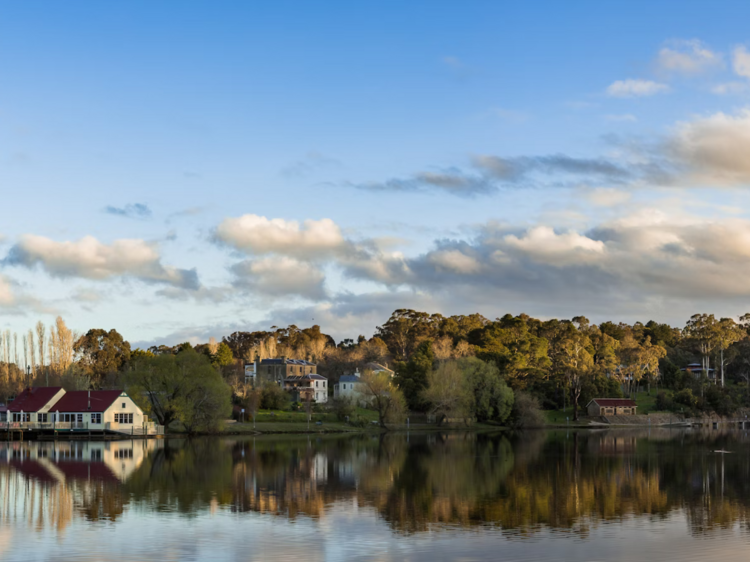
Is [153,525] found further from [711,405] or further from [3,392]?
[711,405]

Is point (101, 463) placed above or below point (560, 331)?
below

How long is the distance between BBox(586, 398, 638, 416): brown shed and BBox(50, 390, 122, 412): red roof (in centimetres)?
7515

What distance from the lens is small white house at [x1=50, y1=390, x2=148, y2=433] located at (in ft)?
274

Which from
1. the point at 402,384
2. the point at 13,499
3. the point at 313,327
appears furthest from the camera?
the point at 313,327

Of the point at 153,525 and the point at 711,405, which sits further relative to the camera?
the point at 711,405

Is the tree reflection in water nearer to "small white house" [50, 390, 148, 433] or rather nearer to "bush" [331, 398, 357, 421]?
"small white house" [50, 390, 148, 433]

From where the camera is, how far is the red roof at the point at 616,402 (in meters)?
127

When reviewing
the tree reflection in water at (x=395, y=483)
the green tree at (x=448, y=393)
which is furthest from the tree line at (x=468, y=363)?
the tree reflection in water at (x=395, y=483)

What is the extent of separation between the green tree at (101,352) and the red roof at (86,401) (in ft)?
122

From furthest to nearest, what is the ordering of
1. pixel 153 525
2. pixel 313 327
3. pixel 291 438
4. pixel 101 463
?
pixel 313 327
pixel 291 438
pixel 101 463
pixel 153 525

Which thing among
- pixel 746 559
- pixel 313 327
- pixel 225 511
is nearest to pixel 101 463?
pixel 225 511

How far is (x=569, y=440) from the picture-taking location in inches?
3467

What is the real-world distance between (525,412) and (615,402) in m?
23.4

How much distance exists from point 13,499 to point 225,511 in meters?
9.99
